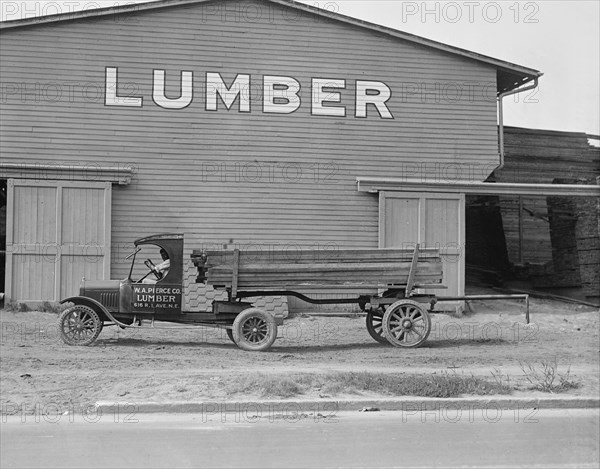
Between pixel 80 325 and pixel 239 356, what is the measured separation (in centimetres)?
304

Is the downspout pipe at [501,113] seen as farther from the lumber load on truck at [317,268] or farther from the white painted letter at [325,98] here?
the lumber load on truck at [317,268]

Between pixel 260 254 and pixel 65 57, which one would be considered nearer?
pixel 260 254

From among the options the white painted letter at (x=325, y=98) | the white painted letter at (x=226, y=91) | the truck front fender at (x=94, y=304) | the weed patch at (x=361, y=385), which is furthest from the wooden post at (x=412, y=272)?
the white painted letter at (x=226, y=91)

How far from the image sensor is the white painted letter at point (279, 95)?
19.5 meters

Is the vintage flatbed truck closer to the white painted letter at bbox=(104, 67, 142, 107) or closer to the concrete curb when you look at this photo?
the concrete curb

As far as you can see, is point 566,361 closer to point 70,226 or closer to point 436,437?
point 436,437

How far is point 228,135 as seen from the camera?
19.2 metres

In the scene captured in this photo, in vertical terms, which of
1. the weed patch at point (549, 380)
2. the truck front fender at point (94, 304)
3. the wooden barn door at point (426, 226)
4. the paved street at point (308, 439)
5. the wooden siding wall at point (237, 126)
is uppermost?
the wooden siding wall at point (237, 126)

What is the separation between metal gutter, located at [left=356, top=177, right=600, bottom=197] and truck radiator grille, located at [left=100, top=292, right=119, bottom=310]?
7923 millimetres

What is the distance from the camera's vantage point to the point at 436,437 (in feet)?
26.9

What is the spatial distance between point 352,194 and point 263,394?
34.9ft

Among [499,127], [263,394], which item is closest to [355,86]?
[499,127]

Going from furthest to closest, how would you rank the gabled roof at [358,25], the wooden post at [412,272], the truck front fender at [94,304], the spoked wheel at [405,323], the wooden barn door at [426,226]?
the wooden barn door at [426,226] < the gabled roof at [358,25] < the spoked wheel at [405,323] < the wooden post at [412,272] < the truck front fender at [94,304]

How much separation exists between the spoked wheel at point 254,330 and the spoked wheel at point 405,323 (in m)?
2.15
